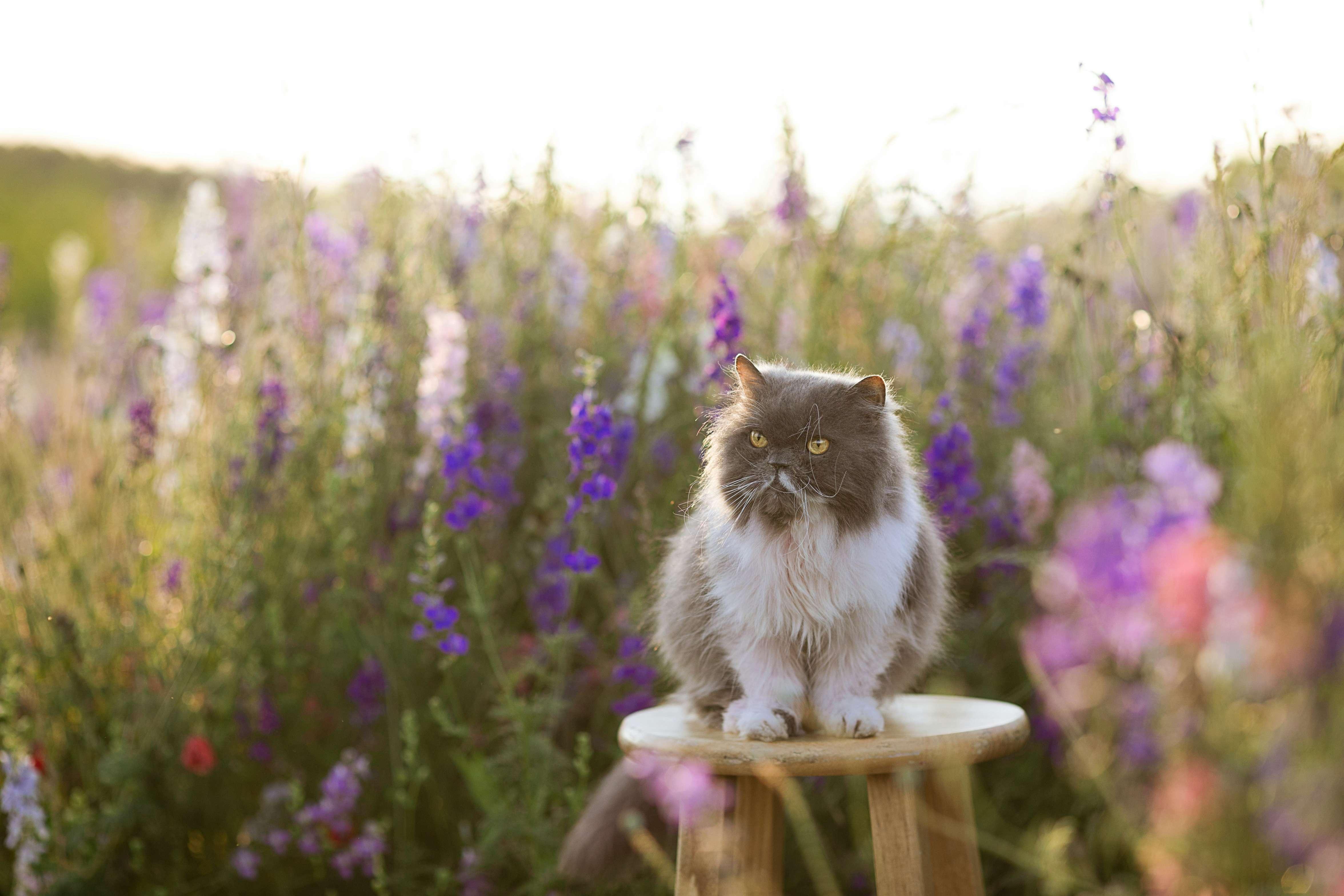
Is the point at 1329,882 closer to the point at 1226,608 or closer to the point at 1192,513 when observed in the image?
the point at 1226,608

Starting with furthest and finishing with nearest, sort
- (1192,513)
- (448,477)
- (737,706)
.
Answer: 1. (448,477)
2. (737,706)
3. (1192,513)

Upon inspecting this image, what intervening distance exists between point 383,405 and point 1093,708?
2245mm

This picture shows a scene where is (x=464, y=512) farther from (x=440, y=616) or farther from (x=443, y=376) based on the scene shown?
(x=443, y=376)

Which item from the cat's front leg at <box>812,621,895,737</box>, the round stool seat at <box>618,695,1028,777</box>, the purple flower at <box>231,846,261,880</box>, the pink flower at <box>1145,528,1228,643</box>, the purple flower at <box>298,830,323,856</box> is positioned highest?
the pink flower at <box>1145,528,1228,643</box>

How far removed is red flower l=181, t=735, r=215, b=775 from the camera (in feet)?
8.59

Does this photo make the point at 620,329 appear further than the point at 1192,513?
Yes

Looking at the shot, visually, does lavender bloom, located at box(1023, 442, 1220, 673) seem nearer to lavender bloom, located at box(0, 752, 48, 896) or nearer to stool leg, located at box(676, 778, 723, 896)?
stool leg, located at box(676, 778, 723, 896)

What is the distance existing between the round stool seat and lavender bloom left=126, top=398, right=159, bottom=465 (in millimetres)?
1464

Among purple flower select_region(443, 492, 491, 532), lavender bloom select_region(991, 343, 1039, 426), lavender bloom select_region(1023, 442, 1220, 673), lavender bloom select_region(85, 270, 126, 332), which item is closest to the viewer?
lavender bloom select_region(1023, 442, 1220, 673)

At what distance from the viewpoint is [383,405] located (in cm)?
300

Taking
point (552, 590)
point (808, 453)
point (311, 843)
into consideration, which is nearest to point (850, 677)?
point (808, 453)

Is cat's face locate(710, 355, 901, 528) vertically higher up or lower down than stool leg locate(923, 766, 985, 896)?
higher up

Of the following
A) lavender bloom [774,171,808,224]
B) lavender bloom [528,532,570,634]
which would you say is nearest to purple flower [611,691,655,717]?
lavender bloom [528,532,570,634]

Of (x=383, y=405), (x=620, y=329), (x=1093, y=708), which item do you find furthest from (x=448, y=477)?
(x=1093, y=708)
